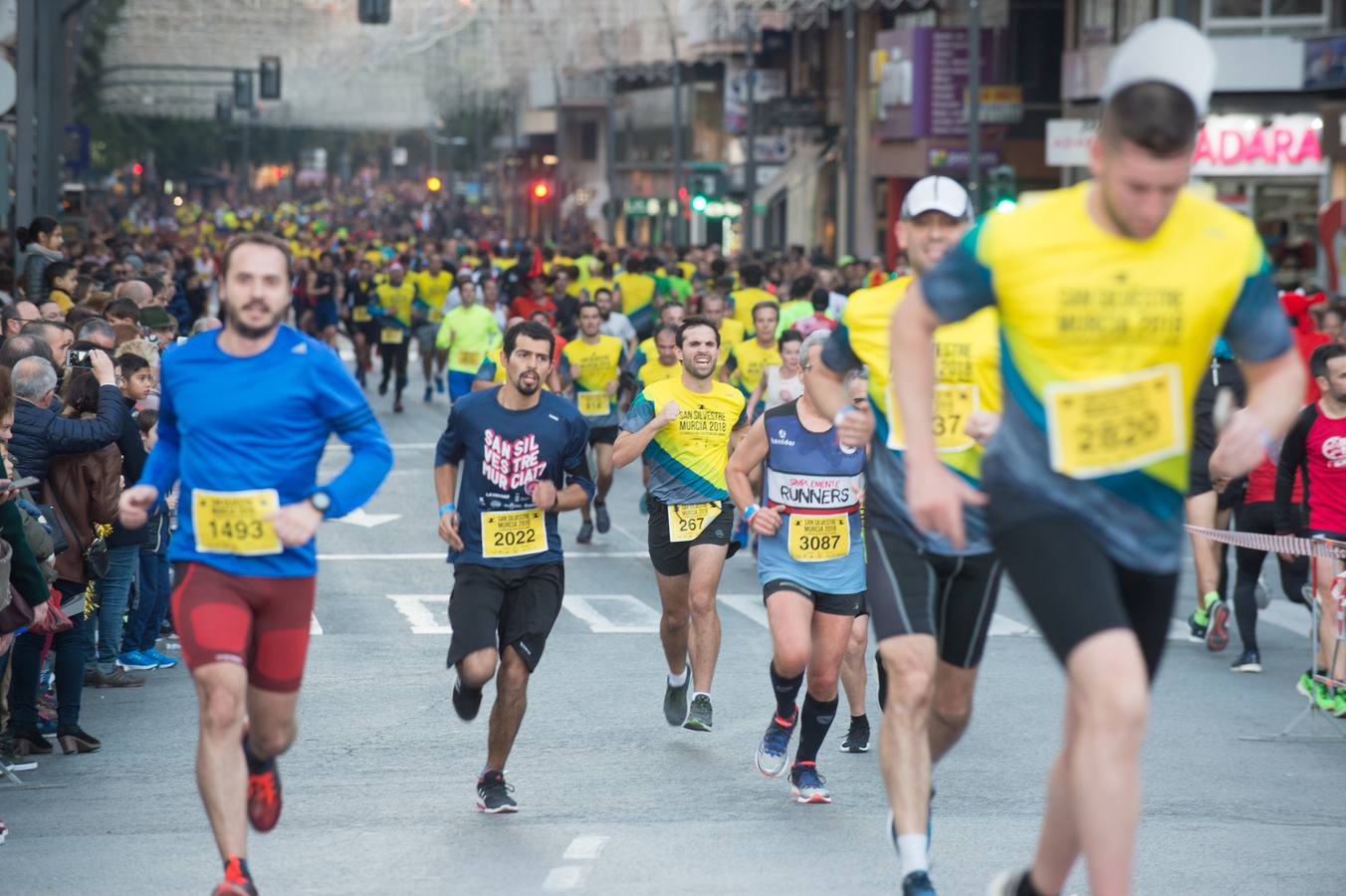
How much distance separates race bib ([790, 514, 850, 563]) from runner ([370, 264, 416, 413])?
20465 millimetres

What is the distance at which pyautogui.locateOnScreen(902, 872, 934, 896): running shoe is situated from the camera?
247 inches

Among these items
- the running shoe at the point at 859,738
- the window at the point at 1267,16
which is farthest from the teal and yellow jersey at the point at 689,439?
the window at the point at 1267,16

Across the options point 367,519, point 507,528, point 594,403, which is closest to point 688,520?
point 507,528

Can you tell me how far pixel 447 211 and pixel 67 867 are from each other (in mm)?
92972

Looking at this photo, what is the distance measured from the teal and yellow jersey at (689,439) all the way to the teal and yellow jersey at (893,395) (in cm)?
390

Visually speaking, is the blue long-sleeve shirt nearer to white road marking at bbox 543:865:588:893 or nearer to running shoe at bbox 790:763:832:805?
white road marking at bbox 543:865:588:893

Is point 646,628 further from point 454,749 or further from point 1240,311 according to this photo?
point 1240,311

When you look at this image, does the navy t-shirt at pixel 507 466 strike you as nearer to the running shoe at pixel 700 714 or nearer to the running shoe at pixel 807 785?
the running shoe at pixel 807 785

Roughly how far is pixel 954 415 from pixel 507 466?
102 inches

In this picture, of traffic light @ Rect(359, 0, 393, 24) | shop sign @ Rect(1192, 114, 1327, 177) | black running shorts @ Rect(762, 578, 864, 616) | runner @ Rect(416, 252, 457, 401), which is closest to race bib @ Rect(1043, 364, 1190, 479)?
black running shorts @ Rect(762, 578, 864, 616)

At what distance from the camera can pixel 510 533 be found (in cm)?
891

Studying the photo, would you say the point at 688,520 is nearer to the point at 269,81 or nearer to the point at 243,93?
the point at 269,81

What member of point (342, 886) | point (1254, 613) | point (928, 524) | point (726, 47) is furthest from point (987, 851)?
point (726, 47)

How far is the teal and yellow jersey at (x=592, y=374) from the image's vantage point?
18.9 meters
